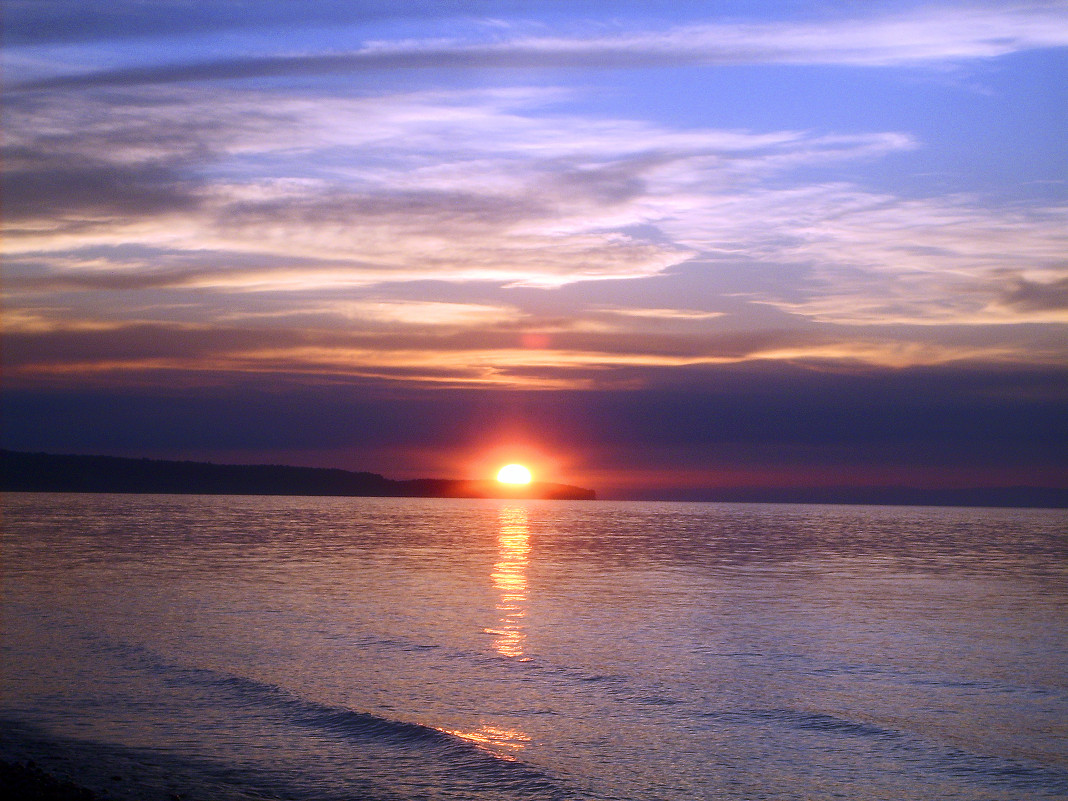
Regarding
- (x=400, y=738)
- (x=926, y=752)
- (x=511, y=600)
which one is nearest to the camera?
(x=926, y=752)

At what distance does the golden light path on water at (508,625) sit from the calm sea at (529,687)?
89 mm

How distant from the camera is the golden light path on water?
15.9 meters

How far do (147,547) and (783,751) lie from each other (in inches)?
2111

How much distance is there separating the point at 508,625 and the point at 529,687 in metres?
9.04

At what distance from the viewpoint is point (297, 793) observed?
13227 mm

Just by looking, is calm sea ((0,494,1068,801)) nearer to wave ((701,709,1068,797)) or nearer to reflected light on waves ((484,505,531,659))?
wave ((701,709,1068,797))

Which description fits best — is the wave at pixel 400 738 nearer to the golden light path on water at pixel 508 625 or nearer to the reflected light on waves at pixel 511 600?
the golden light path on water at pixel 508 625

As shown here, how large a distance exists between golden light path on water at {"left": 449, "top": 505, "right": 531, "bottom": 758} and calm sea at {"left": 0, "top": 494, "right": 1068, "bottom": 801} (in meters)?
0.09

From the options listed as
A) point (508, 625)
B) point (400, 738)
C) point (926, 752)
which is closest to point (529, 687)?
point (400, 738)

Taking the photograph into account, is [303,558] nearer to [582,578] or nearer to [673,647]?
[582,578]

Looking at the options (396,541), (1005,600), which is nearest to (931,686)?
(1005,600)

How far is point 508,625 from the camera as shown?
95.5ft

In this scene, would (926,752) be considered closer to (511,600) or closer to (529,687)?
(529,687)

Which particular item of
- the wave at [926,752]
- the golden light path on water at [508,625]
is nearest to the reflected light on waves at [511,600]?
the golden light path on water at [508,625]
